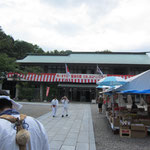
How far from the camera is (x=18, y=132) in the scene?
1.34 m

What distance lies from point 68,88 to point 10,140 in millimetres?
25144

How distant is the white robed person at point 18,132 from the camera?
1.32 meters

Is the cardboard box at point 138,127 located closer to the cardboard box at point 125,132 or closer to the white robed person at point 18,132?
the cardboard box at point 125,132

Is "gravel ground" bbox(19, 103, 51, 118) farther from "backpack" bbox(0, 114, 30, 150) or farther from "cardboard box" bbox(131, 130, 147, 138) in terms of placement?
"backpack" bbox(0, 114, 30, 150)

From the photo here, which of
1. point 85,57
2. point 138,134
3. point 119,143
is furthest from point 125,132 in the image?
point 85,57

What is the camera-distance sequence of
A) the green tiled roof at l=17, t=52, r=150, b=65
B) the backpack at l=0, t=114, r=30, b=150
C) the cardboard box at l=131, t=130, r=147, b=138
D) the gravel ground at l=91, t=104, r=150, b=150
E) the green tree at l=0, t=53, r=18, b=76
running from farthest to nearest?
the green tiled roof at l=17, t=52, r=150, b=65
the green tree at l=0, t=53, r=18, b=76
the cardboard box at l=131, t=130, r=147, b=138
the gravel ground at l=91, t=104, r=150, b=150
the backpack at l=0, t=114, r=30, b=150

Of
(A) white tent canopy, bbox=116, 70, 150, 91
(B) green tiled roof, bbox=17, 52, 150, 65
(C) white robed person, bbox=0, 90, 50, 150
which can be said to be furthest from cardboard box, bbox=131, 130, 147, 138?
(B) green tiled roof, bbox=17, 52, 150, 65

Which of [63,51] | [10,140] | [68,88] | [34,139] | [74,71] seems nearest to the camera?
[10,140]

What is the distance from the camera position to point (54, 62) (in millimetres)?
27000

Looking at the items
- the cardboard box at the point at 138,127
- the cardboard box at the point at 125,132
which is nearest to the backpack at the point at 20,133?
the cardboard box at the point at 125,132

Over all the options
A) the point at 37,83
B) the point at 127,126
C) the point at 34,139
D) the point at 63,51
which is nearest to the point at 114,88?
the point at 127,126

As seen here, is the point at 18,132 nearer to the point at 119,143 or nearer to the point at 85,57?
the point at 119,143

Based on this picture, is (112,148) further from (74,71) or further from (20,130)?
(74,71)

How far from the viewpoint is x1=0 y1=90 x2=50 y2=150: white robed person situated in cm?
132
